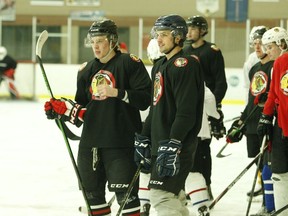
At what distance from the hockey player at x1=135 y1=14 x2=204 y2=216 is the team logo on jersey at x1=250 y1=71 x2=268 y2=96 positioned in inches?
47.3

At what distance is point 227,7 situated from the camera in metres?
14.4

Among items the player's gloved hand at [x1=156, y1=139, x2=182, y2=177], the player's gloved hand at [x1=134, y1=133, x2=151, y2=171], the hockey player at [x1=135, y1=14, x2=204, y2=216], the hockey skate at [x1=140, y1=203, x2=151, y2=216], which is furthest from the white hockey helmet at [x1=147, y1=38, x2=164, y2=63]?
the player's gloved hand at [x1=156, y1=139, x2=182, y2=177]

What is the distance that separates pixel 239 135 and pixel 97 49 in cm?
120

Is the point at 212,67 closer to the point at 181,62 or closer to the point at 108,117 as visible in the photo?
the point at 108,117

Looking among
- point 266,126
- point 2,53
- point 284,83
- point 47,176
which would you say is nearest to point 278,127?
point 266,126

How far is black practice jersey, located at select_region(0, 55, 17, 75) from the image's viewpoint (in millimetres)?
13258

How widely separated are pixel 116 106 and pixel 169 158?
23.2 inches

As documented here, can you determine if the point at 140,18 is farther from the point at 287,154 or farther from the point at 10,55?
the point at 287,154

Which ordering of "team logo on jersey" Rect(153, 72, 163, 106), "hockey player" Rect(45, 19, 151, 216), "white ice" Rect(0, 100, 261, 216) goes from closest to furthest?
1. "team logo on jersey" Rect(153, 72, 163, 106)
2. "hockey player" Rect(45, 19, 151, 216)
3. "white ice" Rect(0, 100, 261, 216)

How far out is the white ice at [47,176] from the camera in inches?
190

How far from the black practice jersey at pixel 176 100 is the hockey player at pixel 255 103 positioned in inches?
44.8

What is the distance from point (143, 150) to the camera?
11.2ft

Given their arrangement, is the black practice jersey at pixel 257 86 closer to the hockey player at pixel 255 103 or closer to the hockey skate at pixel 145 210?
the hockey player at pixel 255 103

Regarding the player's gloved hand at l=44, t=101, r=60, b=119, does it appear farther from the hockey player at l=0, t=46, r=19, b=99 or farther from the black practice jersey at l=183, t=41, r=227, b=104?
the hockey player at l=0, t=46, r=19, b=99
